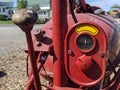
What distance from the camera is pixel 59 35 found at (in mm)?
2617

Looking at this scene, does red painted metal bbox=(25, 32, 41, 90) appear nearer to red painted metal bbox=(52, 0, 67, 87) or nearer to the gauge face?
red painted metal bbox=(52, 0, 67, 87)

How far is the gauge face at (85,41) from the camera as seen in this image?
2678 millimetres

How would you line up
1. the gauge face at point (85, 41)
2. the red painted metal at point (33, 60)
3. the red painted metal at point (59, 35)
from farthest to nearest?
the gauge face at point (85, 41)
the red painted metal at point (59, 35)
the red painted metal at point (33, 60)

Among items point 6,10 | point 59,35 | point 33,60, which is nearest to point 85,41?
point 59,35

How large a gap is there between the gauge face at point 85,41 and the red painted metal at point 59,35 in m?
0.13

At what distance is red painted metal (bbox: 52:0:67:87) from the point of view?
8.41 feet

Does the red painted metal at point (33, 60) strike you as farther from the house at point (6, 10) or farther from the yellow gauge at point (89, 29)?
the house at point (6, 10)

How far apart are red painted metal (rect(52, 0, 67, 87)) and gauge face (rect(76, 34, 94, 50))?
0.13 metres

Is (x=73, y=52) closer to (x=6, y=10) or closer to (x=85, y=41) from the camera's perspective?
(x=85, y=41)

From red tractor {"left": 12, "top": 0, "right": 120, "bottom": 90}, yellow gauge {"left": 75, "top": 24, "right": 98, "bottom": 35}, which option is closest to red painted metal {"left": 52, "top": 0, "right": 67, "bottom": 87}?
red tractor {"left": 12, "top": 0, "right": 120, "bottom": 90}

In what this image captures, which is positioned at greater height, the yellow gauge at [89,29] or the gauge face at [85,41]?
the yellow gauge at [89,29]

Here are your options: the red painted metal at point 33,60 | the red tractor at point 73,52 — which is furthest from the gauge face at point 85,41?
the red painted metal at point 33,60

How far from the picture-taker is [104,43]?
2.66 meters

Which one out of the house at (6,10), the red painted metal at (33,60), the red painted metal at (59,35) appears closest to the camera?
the red painted metal at (33,60)
